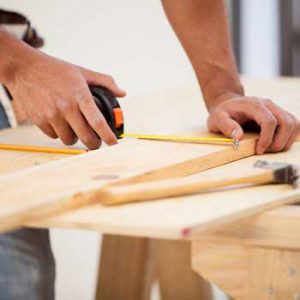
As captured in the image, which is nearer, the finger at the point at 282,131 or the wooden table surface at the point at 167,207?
the wooden table surface at the point at 167,207

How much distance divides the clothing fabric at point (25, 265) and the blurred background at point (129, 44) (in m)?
1.17

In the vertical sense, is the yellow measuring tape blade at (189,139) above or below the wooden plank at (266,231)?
below

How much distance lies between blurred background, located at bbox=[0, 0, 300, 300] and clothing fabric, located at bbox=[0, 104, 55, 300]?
117cm

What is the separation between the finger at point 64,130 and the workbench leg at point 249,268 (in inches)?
15.7

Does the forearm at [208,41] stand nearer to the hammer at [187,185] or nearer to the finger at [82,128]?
the finger at [82,128]

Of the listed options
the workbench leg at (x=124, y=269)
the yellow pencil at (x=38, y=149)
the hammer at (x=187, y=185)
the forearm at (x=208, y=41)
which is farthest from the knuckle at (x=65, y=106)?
the workbench leg at (x=124, y=269)

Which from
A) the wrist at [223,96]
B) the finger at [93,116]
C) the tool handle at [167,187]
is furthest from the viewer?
the wrist at [223,96]

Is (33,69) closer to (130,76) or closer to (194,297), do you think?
(194,297)

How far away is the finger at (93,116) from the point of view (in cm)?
129

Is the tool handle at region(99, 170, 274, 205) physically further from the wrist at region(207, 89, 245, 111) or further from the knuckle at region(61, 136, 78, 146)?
the wrist at region(207, 89, 245, 111)

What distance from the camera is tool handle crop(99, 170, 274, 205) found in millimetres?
990

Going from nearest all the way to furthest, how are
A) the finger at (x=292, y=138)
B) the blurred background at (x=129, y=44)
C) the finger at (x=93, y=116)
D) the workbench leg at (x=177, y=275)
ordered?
1. the finger at (x=93, y=116)
2. the finger at (x=292, y=138)
3. the workbench leg at (x=177, y=275)
4. the blurred background at (x=129, y=44)

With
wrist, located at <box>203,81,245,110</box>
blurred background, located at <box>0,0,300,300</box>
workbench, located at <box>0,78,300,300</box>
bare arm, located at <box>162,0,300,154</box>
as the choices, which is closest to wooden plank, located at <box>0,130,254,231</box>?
workbench, located at <box>0,78,300,300</box>

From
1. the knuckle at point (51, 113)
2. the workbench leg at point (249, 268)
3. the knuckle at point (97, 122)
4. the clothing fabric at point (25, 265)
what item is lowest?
the clothing fabric at point (25, 265)
